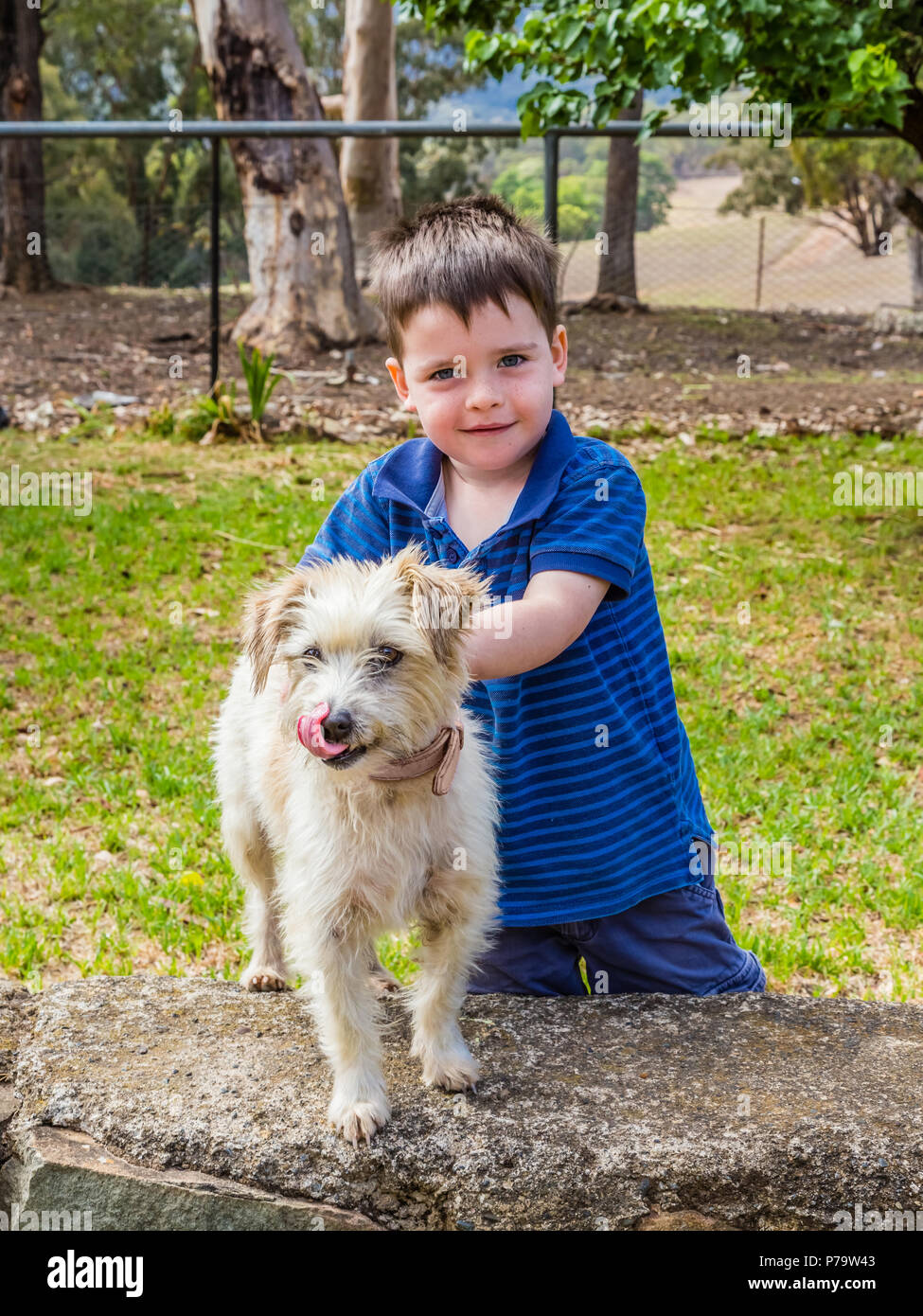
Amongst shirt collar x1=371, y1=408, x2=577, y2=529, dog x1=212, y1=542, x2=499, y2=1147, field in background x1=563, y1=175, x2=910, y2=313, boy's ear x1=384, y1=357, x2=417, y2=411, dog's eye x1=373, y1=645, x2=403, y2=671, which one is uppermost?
field in background x1=563, y1=175, x2=910, y2=313

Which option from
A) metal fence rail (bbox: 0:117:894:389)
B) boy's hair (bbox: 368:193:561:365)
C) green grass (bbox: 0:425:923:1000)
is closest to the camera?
boy's hair (bbox: 368:193:561:365)

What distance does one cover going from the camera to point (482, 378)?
278 centimetres

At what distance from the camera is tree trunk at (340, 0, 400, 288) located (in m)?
17.2

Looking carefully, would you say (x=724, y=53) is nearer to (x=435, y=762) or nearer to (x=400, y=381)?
(x=400, y=381)

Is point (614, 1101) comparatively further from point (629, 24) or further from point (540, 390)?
point (629, 24)

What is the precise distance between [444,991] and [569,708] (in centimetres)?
74

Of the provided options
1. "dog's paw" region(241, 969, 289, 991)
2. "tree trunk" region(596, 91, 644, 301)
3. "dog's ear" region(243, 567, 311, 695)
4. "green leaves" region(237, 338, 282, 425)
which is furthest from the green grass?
"tree trunk" region(596, 91, 644, 301)

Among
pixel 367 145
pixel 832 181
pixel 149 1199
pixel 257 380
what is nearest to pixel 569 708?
pixel 149 1199

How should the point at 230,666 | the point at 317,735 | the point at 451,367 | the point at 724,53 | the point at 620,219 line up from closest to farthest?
the point at 317,735, the point at 451,367, the point at 724,53, the point at 230,666, the point at 620,219

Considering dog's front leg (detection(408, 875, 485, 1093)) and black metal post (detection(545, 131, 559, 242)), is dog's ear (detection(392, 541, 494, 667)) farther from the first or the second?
black metal post (detection(545, 131, 559, 242))

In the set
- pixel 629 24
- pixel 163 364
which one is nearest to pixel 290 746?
pixel 629 24

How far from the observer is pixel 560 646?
2.76 m

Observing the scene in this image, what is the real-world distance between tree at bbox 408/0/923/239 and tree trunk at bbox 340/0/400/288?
31.5ft

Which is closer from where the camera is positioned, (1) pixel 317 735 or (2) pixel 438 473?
(1) pixel 317 735
